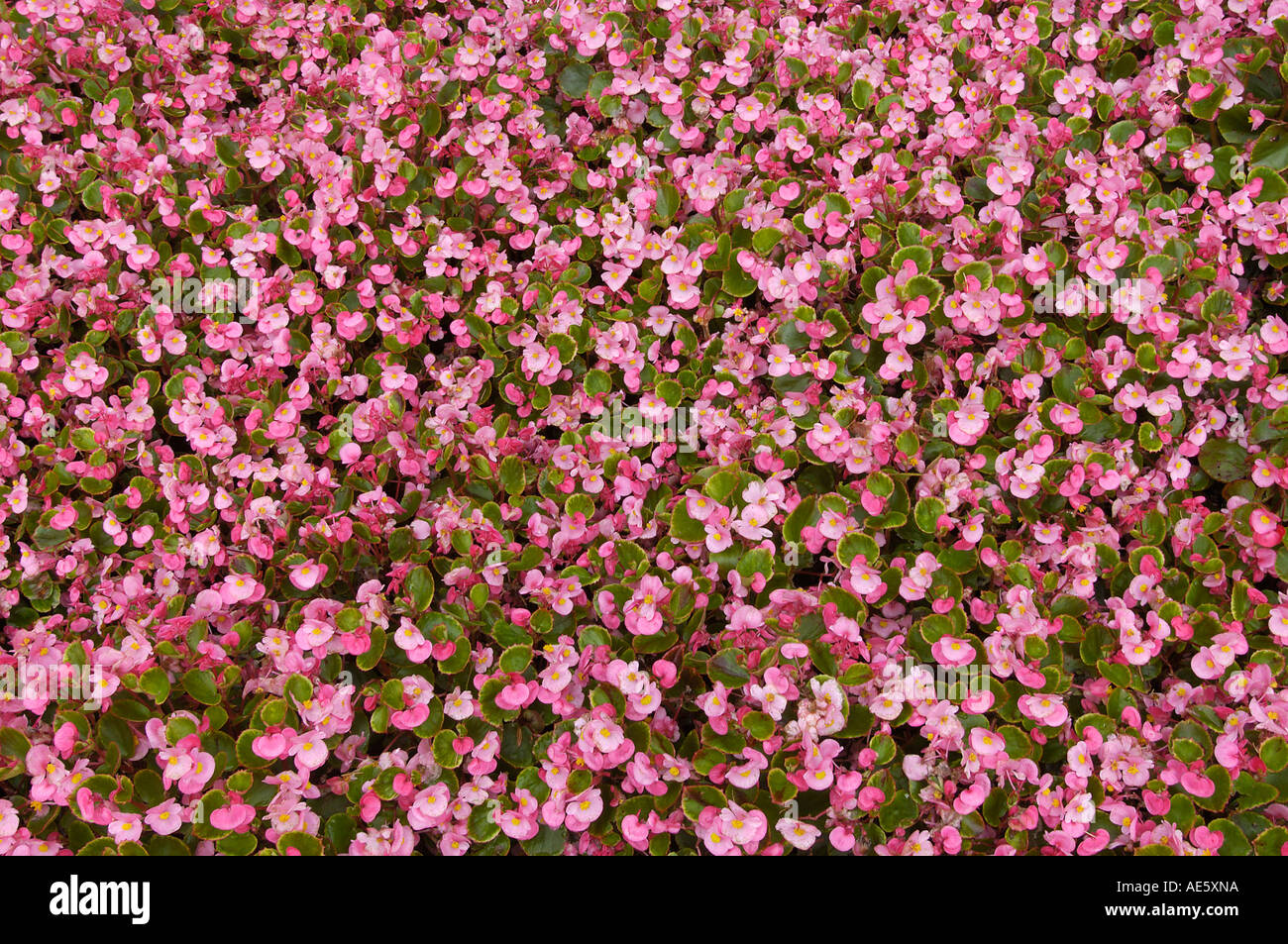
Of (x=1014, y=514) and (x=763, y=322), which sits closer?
(x=1014, y=514)

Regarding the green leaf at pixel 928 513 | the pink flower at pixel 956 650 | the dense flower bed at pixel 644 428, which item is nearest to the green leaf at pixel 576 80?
the dense flower bed at pixel 644 428

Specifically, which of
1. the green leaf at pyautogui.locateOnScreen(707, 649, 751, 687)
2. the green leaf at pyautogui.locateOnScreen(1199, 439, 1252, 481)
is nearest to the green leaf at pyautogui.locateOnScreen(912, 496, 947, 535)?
the green leaf at pyautogui.locateOnScreen(707, 649, 751, 687)

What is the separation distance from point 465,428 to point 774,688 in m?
1.00

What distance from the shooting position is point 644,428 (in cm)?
215

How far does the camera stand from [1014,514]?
2092 millimetres

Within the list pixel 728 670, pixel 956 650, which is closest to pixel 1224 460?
pixel 956 650

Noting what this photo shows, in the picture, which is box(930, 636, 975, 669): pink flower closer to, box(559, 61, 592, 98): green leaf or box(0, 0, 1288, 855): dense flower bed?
box(0, 0, 1288, 855): dense flower bed

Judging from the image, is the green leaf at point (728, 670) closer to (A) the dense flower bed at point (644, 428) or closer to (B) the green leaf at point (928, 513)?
(A) the dense flower bed at point (644, 428)

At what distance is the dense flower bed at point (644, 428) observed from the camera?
170 centimetres

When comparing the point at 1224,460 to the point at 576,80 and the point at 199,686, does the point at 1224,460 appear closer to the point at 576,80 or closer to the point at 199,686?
the point at 576,80

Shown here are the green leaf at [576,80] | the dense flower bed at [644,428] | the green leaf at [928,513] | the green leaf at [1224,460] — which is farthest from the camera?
the green leaf at [576,80]
